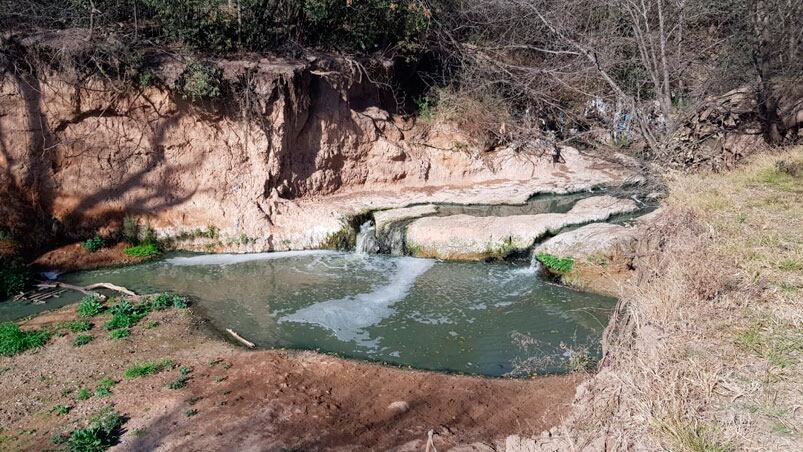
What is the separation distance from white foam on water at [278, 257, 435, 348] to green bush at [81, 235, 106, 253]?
5029 millimetres

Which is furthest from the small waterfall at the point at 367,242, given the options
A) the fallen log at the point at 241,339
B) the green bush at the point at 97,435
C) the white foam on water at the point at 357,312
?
the green bush at the point at 97,435

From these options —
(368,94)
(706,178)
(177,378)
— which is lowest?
(177,378)

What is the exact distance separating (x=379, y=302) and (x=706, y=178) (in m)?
5.87

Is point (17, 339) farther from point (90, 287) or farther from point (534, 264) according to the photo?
point (534, 264)

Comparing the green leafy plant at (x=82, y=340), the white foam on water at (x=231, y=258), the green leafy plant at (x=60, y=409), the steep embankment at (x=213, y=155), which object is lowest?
the green leafy plant at (x=60, y=409)

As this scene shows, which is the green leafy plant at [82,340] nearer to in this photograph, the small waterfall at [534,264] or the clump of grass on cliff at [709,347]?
the clump of grass on cliff at [709,347]

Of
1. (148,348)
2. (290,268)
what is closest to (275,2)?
(290,268)

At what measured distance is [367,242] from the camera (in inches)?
471

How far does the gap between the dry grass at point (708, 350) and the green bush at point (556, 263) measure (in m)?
2.80

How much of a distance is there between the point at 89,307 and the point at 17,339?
114cm

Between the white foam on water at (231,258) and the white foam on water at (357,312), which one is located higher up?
the white foam on water at (231,258)

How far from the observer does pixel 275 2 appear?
1384cm

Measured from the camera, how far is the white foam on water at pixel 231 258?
448 inches

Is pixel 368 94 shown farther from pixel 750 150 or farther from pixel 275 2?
pixel 750 150
